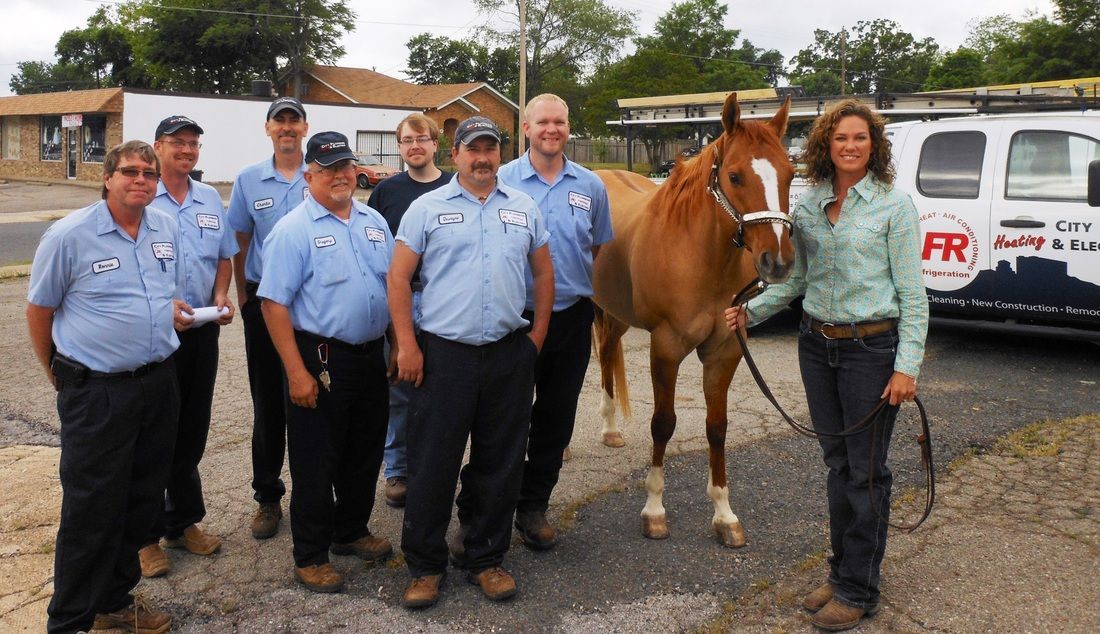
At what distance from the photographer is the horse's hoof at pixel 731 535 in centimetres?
399

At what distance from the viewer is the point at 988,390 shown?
Result: 21.3 ft

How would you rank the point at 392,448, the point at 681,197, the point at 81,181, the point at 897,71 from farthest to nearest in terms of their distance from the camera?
the point at 897,71 → the point at 81,181 → the point at 392,448 → the point at 681,197

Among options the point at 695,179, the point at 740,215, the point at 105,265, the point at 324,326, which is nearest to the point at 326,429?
the point at 324,326

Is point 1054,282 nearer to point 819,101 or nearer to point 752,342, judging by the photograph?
point 752,342

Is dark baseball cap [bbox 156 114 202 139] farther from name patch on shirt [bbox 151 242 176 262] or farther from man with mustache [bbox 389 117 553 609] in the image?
man with mustache [bbox 389 117 553 609]

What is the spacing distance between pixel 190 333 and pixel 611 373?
283cm

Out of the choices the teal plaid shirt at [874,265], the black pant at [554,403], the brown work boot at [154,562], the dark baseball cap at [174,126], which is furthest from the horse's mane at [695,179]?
the brown work boot at [154,562]

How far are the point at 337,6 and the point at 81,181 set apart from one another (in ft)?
74.8

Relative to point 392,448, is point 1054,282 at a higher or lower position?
higher

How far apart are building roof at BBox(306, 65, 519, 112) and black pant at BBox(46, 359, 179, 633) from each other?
1698 inches

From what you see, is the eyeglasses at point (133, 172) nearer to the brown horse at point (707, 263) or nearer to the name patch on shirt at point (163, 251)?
the name patch on shirt at point (163, 251)

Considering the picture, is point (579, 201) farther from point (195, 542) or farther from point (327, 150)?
point (195, 542)

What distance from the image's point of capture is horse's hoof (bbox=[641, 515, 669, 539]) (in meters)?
4.11

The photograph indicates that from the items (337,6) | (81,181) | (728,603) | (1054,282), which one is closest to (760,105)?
(1054,282)
